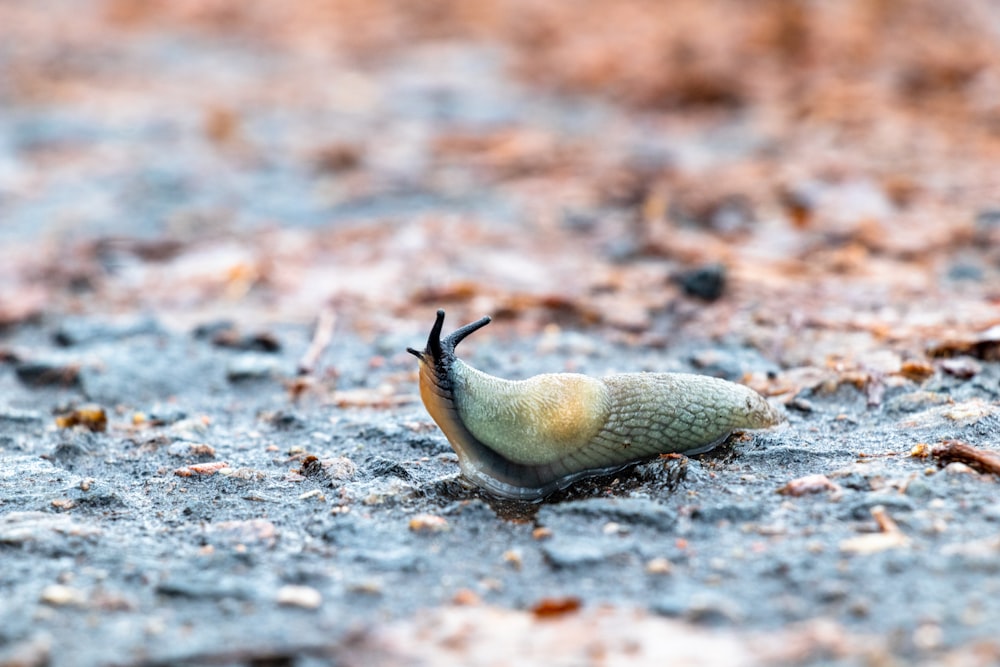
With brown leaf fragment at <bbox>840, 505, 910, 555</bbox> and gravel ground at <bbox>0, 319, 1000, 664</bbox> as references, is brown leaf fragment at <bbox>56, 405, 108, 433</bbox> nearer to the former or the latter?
gravel ground at <bbox>0, 319, 1000, 664</bbox>

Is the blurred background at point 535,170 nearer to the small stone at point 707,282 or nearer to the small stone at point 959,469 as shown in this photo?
the small stone at point 707,282

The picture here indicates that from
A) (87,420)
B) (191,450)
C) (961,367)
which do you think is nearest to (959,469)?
(961,367)

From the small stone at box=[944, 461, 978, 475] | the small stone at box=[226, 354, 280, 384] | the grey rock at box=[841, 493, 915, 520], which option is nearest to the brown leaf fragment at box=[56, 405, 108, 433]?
the small stone at box=[226, 354, 280, 384]

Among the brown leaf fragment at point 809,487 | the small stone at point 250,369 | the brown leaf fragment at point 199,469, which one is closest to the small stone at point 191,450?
the brown leaf fragment at point 199,469

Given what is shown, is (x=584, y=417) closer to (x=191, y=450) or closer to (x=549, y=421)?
(x=549, y=421)

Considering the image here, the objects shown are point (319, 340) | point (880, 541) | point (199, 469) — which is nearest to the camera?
point (880, 541)

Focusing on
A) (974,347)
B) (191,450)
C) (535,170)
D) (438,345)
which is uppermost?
(535,170)
